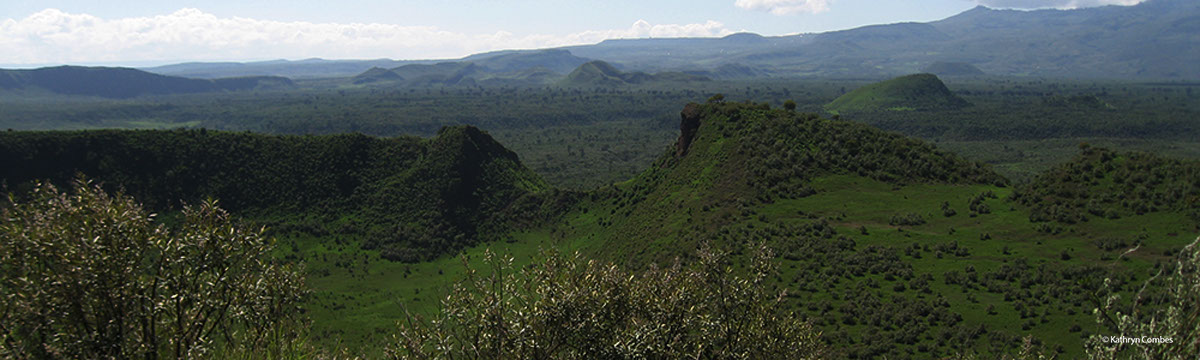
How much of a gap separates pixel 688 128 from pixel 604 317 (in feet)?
231

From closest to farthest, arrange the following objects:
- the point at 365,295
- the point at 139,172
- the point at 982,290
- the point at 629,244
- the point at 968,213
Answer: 1. the point at 982,290
2. the point at 968,213
3. the point at 629,244
4. the point at 365,295
5. the point at 139,172

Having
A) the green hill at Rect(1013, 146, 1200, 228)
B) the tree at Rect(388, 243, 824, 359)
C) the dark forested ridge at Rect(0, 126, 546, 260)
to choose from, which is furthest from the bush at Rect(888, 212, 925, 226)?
the dark forested ridge at Rect(0, 126, 546, 260)

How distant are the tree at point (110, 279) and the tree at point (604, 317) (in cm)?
460

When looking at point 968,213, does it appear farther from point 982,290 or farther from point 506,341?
point 506,341

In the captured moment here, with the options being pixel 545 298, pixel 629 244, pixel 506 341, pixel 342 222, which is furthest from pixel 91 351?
pixel 342 222

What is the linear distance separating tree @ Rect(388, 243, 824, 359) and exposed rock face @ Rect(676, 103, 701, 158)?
64726mm

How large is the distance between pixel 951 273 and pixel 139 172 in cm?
9985

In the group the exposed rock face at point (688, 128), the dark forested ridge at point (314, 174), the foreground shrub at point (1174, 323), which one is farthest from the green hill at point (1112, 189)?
the dark forested ridge at point (314, 174)

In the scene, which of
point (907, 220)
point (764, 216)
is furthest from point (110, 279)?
point (907, 220)

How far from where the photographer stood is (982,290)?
3794 centimetres

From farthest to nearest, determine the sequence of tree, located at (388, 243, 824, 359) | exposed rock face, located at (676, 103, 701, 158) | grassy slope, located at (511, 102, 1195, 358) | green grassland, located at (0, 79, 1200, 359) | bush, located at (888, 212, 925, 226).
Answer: exposed rock face, located at (676, 103, 701, 158), bush, located at (888, 212, 925, 226), green grassland, located at (0, 79, 1200, 359), grassy slope, located at (511, 102, 1195, 358), tree, located at (388, 243, 824, 359)

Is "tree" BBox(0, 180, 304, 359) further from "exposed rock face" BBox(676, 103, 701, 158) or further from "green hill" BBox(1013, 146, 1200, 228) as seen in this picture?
"exposed rock face" BBox(676, 103, 701, 158)

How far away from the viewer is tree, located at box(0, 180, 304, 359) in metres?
11.6

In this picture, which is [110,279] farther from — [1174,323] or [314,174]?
[314,174]
